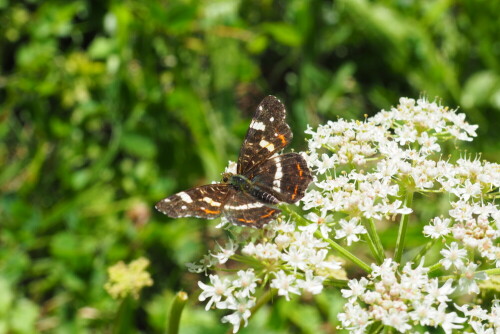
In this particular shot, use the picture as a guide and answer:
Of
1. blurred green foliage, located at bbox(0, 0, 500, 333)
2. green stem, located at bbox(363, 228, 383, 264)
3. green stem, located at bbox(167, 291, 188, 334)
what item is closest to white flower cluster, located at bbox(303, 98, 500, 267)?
green stem, located at bbox(363, 228, 383, 264)

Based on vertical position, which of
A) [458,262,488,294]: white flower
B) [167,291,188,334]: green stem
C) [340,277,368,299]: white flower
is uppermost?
[458,262,488,294]: white flower

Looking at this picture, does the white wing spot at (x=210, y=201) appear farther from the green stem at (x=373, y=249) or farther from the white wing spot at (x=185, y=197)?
the green stem at (x=373, y=249)

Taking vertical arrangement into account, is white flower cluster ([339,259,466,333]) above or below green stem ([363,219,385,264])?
below

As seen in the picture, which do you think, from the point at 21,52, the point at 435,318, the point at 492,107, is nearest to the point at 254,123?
the point at 435,318

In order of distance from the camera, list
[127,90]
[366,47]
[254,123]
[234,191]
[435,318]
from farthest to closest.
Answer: [366,47] < [127,90] < [254,123] < [234,191] < [435,318]

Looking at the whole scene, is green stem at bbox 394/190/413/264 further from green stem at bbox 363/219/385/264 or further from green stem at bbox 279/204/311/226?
green stem at bbox 279/204/311/226

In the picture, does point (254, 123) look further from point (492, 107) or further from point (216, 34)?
point (492, 107)
